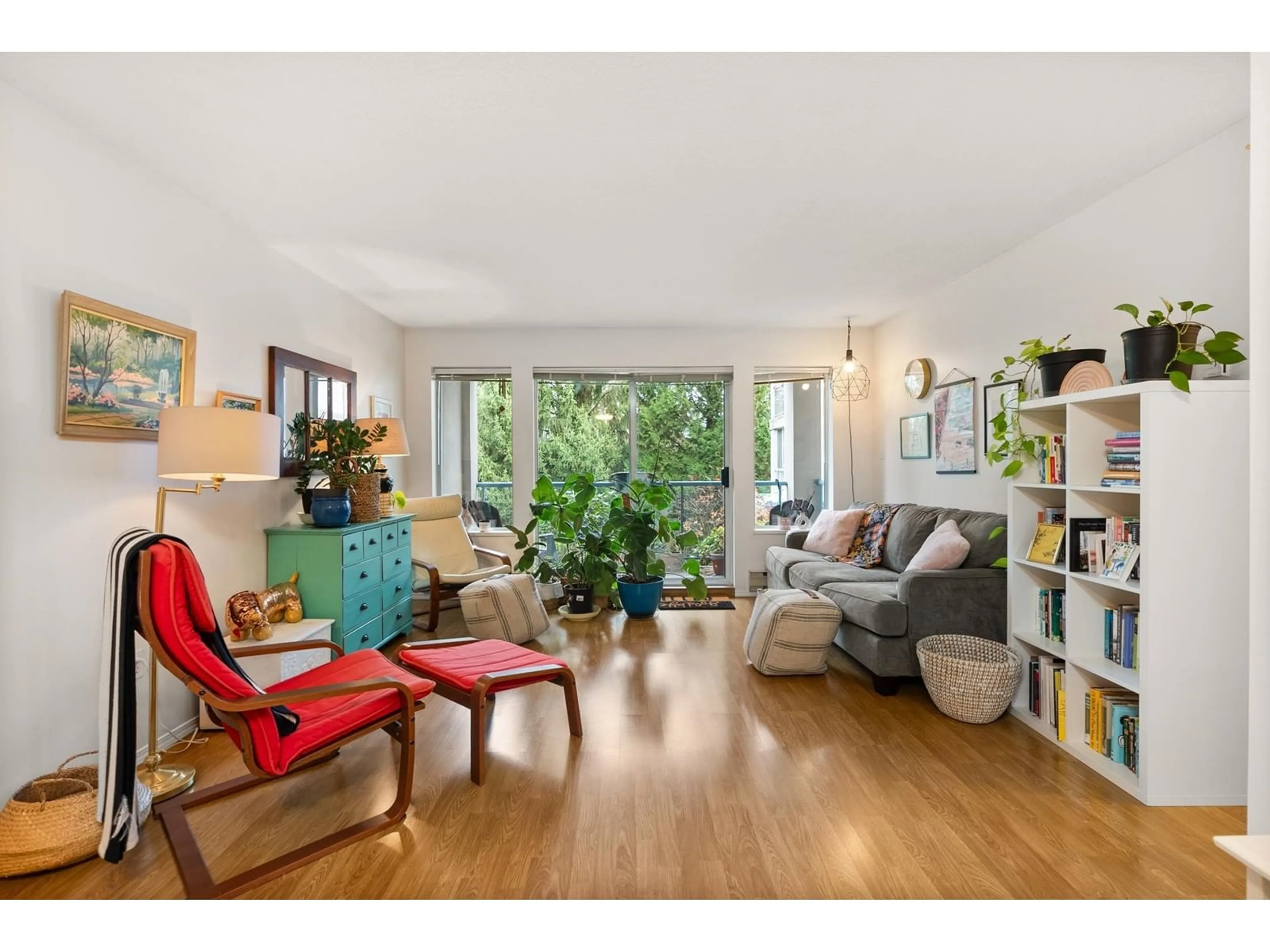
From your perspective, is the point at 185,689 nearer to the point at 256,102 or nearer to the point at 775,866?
the point at 256,102

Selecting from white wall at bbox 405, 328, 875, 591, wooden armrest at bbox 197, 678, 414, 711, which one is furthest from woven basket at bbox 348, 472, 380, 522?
wooden armrest at bbox 197, 678, 414, 711

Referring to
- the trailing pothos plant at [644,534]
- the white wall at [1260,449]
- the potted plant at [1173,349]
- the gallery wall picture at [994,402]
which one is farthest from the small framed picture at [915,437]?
the white wall at [1260,449]

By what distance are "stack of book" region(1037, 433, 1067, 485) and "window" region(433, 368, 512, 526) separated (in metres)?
4.35

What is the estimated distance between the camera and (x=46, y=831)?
77.1 inches

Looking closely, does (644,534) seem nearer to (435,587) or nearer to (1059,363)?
(435,587)

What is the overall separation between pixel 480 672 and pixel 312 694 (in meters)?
0.85

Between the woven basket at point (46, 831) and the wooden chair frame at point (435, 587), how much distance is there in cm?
256

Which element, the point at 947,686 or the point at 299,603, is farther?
the point at 299,603

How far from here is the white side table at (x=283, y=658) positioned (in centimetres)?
306

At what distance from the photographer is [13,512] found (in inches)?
85.4

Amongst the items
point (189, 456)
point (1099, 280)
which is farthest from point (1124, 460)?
point (189, 456)

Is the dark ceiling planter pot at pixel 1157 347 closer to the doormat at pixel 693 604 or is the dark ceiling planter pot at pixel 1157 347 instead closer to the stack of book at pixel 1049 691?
the stack of book at pixel 1049 691
